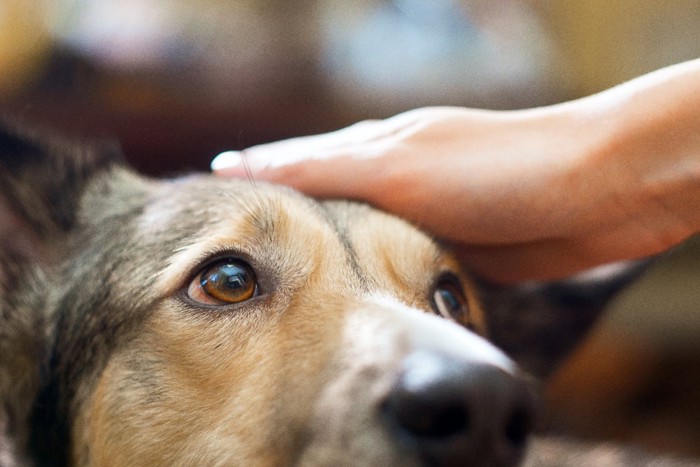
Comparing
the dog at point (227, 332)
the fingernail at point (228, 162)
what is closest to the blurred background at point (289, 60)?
the fingernail at point (228, 162)

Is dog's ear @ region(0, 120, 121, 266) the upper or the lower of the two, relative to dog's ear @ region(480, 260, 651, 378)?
upper

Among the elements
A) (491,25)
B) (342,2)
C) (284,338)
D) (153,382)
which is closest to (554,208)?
(284,338)

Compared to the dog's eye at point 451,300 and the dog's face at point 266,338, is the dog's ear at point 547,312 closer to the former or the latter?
the dog's eye at point 451,300

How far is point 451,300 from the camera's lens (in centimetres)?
185

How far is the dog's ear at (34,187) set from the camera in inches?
69.3

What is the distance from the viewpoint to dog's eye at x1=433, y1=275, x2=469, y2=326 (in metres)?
1.79

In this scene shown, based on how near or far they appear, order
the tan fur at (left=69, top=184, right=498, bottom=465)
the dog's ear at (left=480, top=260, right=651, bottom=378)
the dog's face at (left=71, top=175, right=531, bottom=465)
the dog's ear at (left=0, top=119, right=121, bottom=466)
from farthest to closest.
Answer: the dog's ear at (left=480, top=260, right=651, bottom=378) < the dog's ear at (left=0, top=119, right=121, bottom=466) < the tan fur at (left=69, top=184, right=498, bottom=465) < the dog's face at (left=71, top=175, right=531, bottom=465)

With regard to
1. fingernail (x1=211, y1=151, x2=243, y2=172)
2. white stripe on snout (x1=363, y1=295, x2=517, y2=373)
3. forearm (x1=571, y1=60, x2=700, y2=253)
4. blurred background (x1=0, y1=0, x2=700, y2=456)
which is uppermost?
blurred background (x1=0, y1=0, x2=700, y2=456)

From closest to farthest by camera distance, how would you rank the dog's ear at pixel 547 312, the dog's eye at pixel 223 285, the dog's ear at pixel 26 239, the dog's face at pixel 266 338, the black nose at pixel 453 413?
the black nose at pixel 453 413 < the dog's face at pixel 266 338 < the dog's eye at pixel 223 285 < the dog's ear at pixel 26 239 < the dog's ear at pixel 547 312

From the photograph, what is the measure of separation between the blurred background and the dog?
0.99 metres

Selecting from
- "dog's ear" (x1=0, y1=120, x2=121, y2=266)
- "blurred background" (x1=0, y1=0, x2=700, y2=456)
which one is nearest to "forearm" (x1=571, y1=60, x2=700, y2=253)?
"blurred background" (x1=0, y1=0, x2=700, y2=456)

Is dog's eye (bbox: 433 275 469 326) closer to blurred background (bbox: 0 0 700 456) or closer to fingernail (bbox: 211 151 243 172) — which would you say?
fingernail (bbox: 211 151 243 172)

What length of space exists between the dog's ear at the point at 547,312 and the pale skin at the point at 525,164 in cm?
28

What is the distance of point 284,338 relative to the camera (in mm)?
1388
